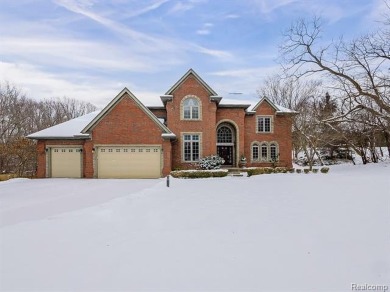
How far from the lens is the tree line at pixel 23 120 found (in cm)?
2627

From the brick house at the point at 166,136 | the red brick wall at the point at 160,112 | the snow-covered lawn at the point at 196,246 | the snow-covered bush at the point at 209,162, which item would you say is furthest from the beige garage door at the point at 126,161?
the snow-covered lawn at the point at 196,246

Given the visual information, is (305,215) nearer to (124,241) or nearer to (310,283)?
(310,283)

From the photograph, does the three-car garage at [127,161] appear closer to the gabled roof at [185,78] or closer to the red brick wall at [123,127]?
the red brick wall at [123,127]

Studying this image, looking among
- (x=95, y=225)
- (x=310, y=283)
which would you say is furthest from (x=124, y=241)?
(x=310, y=283)

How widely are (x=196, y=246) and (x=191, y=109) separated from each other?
1949 cm

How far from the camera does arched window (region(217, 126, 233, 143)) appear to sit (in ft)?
88.4

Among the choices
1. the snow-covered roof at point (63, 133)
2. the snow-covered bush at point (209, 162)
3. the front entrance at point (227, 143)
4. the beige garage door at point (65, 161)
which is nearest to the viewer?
the snow-covered roof at point (63, 133)

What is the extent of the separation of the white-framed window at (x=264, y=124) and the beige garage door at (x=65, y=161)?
56.9 ft

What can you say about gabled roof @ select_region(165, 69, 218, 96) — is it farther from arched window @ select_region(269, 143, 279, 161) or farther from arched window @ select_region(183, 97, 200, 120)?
arched window @ select_region(269, 143, 279, 161)

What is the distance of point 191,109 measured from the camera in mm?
24266

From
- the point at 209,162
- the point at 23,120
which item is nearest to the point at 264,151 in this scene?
the point at 209,162

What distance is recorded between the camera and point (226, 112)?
2597 cm

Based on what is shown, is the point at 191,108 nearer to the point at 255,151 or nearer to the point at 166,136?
the point at 166,136

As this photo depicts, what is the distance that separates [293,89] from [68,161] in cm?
4042
